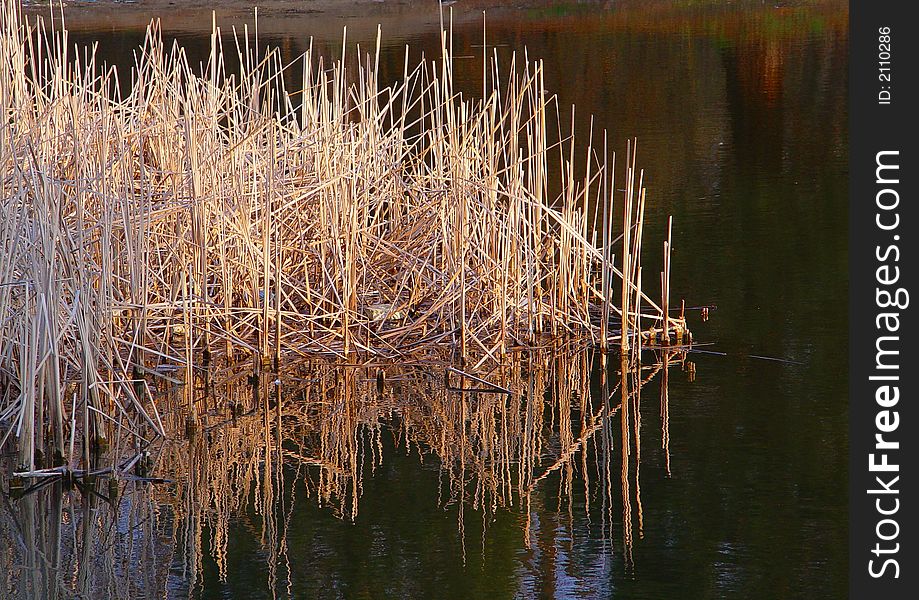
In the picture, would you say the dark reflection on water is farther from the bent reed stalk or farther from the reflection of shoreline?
the bent reed stalk

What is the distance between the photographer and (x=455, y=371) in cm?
560

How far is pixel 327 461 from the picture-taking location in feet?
15.9

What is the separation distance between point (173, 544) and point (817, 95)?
41.6 feet

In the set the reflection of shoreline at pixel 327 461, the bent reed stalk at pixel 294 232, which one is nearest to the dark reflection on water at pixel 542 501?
the reflection of shoreline at pixel 327 461

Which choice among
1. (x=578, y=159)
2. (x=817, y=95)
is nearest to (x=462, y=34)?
(x=817, y=95)

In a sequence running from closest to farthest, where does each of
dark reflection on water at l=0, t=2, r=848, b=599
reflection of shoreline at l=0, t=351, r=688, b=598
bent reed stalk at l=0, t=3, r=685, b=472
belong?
dark reflection on water at l=0, t=2, r=848, b=599, reflection of shoreline at l=0, t=351, r=688, b=598, bent reed stalk at l=0, t=3, r=685, b=472

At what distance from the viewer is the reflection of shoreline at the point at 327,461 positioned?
4090 millimetres

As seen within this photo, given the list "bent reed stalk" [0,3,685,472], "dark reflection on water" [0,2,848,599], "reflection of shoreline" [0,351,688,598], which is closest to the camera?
"dark reflection on water" [0,2,848,599]

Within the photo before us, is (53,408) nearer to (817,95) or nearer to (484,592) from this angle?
(484,592)

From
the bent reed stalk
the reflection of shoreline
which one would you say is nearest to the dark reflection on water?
the reflection of shoreline

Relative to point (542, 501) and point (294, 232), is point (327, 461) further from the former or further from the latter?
point (294, 232)

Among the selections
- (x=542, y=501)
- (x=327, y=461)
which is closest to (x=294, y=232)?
(x=327, y=461)

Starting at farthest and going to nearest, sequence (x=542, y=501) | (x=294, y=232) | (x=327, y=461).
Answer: (x=294, y=232) → (x=327, y=461) → (x=542, y=501)

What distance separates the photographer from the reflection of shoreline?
13.4ft
